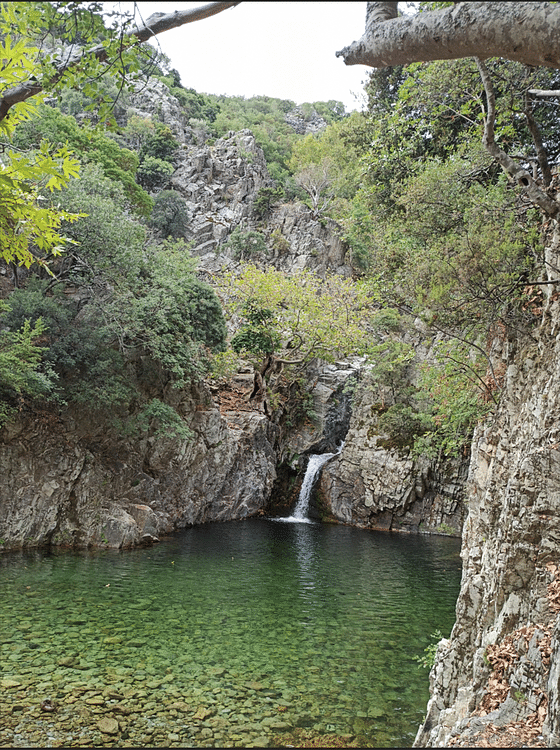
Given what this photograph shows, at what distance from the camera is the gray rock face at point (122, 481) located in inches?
506

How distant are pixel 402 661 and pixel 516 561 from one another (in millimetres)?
3587

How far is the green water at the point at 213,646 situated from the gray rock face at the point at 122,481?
3.61ft

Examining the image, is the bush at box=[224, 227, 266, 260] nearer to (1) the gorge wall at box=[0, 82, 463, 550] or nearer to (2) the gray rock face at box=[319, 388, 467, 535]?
(1) the gorge wall at box=[0, 82, 463, 550]

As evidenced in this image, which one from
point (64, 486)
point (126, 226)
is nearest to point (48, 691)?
point (64, 486)

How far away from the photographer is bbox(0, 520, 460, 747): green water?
519 cm

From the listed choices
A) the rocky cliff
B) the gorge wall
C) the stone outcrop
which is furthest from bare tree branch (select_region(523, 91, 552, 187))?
the stone outcrop

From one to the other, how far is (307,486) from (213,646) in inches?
625

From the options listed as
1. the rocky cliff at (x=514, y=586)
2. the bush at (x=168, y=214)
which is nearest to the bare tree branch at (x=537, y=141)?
the rocky cliff at (x=514, y=586)

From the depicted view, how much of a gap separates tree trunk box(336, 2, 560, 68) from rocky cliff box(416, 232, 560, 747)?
11.0 ft

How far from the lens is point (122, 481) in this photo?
1541 cm

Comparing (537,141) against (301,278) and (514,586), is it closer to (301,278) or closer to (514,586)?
(514,586)

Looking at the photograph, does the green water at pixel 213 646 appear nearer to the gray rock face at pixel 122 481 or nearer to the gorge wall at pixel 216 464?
the gray rock face at pixel 122 481

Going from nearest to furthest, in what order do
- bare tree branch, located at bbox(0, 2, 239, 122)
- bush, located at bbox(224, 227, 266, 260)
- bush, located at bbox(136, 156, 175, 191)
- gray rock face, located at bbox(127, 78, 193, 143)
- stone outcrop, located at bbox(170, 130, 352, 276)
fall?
bare tree branch, located at bbox(0, 2, 239, 122) < bush, located at bbox(224, 227, 266, 260) < stone outcrop, located at bbox(170, 130, 352, 276) < bush, located at bbox(136, 156, 175, 191) < gray rock face, located at bbox(127, 78, 193, 143)

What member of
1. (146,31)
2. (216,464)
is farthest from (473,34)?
(216,464)
